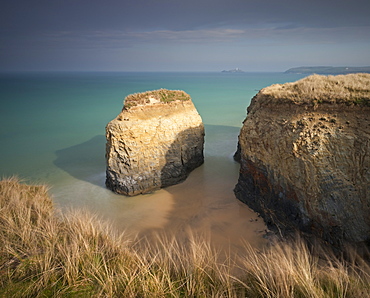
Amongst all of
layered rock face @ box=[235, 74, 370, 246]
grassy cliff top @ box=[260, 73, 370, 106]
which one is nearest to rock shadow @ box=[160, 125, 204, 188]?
layered rock face @ box=[235, 74, 370, 246]

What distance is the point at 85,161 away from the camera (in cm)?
1537

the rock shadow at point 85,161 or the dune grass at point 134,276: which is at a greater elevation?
the dune grass at point 134,276

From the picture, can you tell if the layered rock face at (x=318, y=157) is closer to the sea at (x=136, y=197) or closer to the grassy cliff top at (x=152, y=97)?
the sea at (x=136, y=197)

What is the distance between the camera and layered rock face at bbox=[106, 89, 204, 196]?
401 inches

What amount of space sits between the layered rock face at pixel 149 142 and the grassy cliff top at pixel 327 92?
424 cm

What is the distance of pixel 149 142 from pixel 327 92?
20.4ft

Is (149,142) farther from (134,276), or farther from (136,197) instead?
(134,276)

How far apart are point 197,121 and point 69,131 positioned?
1544cm

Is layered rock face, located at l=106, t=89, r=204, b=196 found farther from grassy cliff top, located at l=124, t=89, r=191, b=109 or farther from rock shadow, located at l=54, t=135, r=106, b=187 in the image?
rock shadow, located at l=54, t=135, r=106, b=187

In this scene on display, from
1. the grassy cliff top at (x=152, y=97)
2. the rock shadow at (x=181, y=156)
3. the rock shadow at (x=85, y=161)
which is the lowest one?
the rock shadow at (x=85, y=161)

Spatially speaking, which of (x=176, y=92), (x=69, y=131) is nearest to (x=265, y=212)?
(x=176, y=92)

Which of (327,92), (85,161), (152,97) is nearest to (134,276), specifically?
(327,92)

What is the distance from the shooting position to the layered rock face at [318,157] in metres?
6.07

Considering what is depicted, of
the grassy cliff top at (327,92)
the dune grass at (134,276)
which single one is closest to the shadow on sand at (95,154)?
the grassy cliff top at (327,92)
